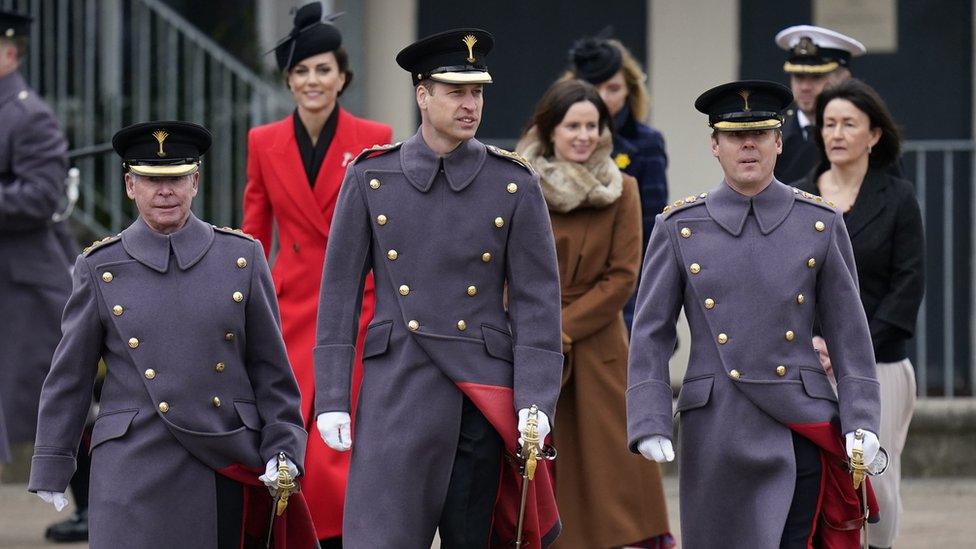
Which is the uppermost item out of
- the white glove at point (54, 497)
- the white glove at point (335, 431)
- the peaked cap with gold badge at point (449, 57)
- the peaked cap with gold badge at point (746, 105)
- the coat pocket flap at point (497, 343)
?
the peaked cap with gold badge at point (449, 57)

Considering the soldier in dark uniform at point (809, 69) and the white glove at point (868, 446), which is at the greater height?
the soldier in dark uniform at point (809, 69)

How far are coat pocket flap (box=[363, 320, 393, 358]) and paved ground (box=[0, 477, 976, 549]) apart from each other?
3.07m

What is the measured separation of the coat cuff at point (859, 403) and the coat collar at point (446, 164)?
1.14 meters

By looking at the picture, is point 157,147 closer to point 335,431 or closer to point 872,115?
point 335,431

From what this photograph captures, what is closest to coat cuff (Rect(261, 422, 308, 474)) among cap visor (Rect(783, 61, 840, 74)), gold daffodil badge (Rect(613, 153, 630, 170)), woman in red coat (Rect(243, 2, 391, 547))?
woman in red coat (Rect(243, 2, 391, 547))

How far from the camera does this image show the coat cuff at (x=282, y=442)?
18.0 ft

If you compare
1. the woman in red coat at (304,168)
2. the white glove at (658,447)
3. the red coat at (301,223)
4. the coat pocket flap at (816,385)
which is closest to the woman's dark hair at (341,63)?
the woman in red coat at (304,168)

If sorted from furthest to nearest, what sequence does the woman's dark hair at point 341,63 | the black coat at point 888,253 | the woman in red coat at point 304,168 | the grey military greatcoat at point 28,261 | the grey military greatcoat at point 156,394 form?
the grey military greatcoat at point 28,261
the woman's dark hair at point 341,63
the woman in red coat at point 304,168
the black coat at point 888,253
the grey military greatcoat at point 156,394

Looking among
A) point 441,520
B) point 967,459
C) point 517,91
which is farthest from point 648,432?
point 517,91

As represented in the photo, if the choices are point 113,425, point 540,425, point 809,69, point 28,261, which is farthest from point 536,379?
point 28,261

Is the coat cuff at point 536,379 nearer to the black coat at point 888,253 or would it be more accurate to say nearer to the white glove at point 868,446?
the white glove at point 868,446

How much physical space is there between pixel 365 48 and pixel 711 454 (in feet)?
18.3

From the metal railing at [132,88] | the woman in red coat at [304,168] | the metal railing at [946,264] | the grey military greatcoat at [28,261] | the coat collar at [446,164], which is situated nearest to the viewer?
the coat collar at [446,164]

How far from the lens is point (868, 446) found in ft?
17.8
